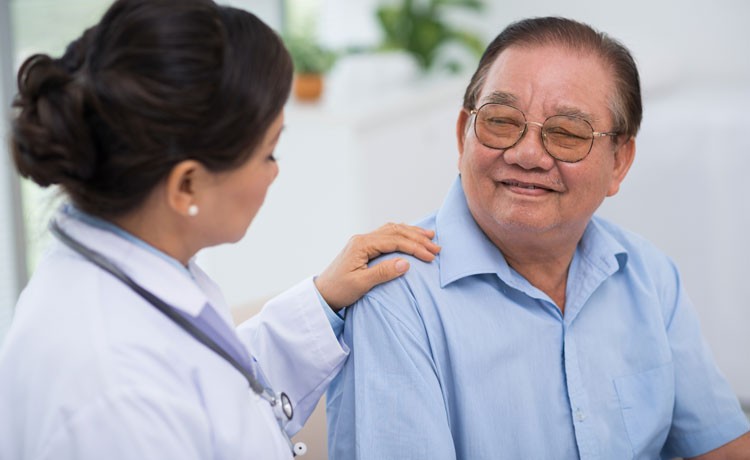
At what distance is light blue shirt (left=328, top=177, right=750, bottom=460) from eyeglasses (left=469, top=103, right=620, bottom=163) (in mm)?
171

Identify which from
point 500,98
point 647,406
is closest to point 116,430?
point 500,98

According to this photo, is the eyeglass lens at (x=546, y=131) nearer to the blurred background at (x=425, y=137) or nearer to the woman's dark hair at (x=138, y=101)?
the woman's dark hair at (x=138, y=101)

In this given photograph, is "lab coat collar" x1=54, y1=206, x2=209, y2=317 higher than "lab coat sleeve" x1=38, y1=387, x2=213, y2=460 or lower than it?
higher

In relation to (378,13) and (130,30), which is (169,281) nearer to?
(130,30)

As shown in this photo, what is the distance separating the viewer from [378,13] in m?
4.18

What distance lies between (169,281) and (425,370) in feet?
1.58

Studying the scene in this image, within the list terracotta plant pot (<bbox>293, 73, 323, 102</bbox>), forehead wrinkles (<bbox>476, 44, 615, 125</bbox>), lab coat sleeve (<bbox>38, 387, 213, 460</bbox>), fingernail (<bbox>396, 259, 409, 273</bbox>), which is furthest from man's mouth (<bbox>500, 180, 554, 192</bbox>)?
terracotta plant pot (<bbox>293, 73, 323, 102</bbox>)

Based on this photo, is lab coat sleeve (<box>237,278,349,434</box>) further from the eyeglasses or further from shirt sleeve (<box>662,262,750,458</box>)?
shirt sleeve (<box>662,262,750,458</box>)

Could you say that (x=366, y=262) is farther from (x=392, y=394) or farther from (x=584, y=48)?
(x=584, y=48)

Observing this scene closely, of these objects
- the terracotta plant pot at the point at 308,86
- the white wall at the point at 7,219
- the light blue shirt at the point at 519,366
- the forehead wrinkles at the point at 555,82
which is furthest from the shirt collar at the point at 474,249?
the terracotta plant pot at the point at 308,86

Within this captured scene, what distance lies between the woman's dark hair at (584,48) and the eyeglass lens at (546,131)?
80 mm

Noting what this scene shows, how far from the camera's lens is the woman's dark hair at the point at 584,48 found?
146cm

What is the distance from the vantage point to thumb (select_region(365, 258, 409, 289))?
4.54 ft

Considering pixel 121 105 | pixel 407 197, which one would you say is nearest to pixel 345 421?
pixel 121 105
